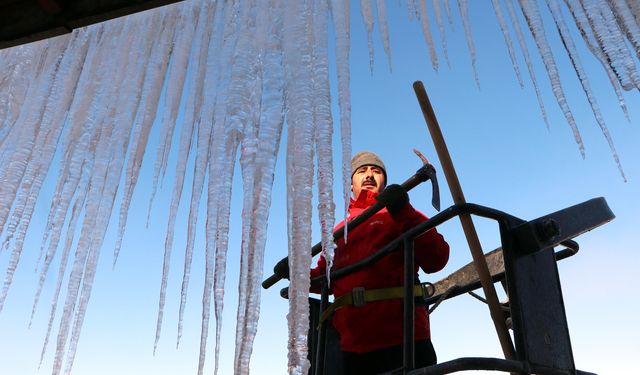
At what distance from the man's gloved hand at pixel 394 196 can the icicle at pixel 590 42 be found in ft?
3.64

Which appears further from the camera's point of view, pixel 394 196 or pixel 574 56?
pixel 394 196

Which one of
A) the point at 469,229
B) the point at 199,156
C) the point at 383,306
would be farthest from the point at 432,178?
the point at 199,156

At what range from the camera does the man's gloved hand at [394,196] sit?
2.51 metres

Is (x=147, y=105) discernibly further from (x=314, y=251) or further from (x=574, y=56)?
(x=574, y=56)

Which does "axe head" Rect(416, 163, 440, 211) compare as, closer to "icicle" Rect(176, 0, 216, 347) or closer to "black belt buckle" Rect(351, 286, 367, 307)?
"black belt buckle" Rect(351, 286, 367, 307)

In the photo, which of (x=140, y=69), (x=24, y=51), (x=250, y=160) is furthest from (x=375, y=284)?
(x=24, y=51)

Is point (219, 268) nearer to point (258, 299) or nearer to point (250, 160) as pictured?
point (258, 299)

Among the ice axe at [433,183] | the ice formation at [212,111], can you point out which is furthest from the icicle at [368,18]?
the ice axe at [433,183]

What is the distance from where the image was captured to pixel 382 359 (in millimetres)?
2744

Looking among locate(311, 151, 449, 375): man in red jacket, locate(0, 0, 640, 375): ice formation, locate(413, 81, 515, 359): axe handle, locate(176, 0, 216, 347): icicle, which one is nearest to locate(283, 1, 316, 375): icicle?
locate(0, 0, 640, 375): ice formation

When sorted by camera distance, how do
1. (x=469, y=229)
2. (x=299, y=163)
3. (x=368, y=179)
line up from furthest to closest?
1. (x=368, y=179)
2. (x=469, y=229)
3. (x=299, y=163)

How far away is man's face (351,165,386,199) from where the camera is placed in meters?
3.54

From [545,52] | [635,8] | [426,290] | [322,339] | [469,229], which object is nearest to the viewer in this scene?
[635,8]

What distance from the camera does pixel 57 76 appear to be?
2.39m
